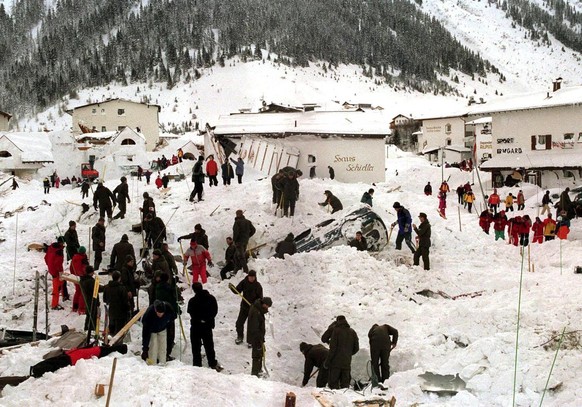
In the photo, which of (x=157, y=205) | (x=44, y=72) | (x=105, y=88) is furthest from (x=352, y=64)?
(x=157, y=205)

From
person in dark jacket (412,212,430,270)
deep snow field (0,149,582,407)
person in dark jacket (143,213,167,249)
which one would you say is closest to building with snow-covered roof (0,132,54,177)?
deep snow field (0,149,582,407)

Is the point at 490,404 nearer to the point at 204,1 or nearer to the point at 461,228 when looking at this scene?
the point at 461,228

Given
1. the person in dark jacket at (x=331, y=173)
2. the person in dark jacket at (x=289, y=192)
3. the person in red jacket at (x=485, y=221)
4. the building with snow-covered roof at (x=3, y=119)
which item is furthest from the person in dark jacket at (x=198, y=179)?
the building with snow-covered roof at (x=3, y=119)

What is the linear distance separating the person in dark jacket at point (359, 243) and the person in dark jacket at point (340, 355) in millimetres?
6124

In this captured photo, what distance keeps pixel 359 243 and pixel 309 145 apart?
12.9 m

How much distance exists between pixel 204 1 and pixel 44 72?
165ft

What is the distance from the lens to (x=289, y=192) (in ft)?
58.1

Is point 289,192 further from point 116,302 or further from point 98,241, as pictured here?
point 116,302

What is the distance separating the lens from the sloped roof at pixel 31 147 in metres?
43.8

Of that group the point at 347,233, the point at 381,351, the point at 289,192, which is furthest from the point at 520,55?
the point at 381,351

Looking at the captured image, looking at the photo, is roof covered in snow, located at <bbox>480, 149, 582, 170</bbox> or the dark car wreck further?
roof covered in snow, located at <bbox>480, 149, 582, 170</bbox>

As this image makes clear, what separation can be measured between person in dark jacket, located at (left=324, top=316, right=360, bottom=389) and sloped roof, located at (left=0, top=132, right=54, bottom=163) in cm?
3997

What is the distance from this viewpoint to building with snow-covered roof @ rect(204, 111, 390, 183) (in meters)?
26.8

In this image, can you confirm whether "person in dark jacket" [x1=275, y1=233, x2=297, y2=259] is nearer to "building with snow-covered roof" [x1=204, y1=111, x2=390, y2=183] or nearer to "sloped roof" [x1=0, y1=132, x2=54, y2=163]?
"building with snow-covered roof" [x1=204, y1=111, x2=390, y2=183]
